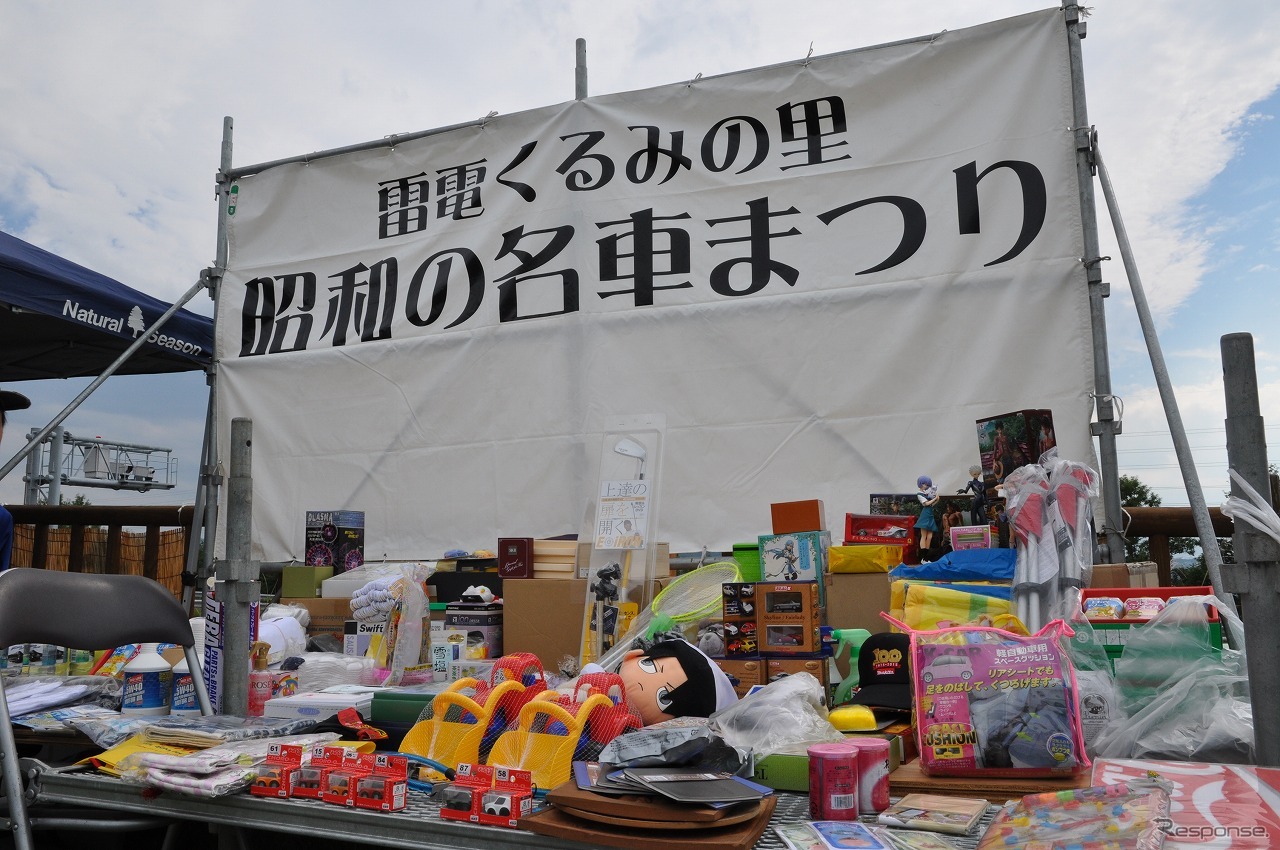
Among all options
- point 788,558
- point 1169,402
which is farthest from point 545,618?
point 1169,402

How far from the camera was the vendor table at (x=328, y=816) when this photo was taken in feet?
4.23

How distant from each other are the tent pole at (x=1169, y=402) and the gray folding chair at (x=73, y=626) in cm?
268

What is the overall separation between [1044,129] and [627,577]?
8.02 ft

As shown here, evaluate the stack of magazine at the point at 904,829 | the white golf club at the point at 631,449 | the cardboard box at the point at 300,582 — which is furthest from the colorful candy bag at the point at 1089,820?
the cardboard box at the point at 300,582

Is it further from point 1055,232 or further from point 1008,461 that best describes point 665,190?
point 1008,461

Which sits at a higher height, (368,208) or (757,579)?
(368,208)

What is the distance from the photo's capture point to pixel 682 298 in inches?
158

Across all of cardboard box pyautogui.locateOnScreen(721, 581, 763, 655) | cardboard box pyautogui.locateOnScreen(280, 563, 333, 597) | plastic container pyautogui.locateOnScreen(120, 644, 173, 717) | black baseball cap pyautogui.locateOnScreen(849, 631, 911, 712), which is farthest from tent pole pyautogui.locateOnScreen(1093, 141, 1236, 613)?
cardboard box pyautogui.locateOnScreen(280, 563, 333, 597)

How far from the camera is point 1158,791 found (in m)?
1.18

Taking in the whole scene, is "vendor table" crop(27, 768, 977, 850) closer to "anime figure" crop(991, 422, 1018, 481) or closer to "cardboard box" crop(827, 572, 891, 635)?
"cardboard box" crop(827, 572, 891, 635)

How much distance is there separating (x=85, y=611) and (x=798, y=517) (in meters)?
1.82

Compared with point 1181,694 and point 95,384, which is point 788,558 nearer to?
point 1181,694

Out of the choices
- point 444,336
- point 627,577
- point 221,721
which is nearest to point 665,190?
point 444,336

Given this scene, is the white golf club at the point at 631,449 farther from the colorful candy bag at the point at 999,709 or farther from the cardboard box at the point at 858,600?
the colorful candy bag at the point at 999,709
